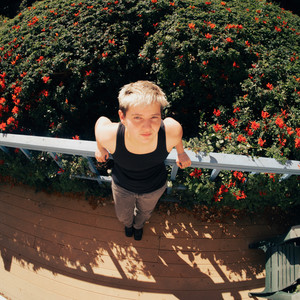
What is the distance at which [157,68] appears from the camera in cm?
346

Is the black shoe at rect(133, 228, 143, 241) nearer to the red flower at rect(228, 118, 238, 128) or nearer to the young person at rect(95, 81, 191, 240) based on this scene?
the young person at rect(95, 81, 191, 240)

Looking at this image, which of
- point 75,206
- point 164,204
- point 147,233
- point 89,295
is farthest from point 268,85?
point 89,295

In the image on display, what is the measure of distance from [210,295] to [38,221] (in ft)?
9.41

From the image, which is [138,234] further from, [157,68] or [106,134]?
[157,68]

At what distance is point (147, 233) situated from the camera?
2.93m

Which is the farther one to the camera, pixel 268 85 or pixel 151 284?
pixel 268 85

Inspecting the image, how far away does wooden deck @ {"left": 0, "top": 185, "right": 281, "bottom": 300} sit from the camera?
265cm

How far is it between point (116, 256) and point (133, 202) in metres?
1.23

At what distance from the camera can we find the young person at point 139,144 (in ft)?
4.66

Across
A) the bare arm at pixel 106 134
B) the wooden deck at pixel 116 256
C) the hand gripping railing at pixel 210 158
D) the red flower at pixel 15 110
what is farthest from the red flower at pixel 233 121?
the red flower at pixel 15 110

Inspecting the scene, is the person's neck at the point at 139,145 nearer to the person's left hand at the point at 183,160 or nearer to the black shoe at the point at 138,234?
the person's left hand at the point at 183,160

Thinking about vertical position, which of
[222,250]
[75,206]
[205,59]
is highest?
[205,59]

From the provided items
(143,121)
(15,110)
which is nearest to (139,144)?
(143,121)

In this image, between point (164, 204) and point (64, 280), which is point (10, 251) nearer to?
point (64, 280)
